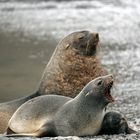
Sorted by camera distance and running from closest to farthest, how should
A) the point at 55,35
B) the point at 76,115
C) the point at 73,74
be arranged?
the point at 76,115
the point at 73,74
the point at 55,35

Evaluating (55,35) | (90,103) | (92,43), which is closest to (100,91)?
(90,103)

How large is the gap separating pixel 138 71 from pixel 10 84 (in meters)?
2.64

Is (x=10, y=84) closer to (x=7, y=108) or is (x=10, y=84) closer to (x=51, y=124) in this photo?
(x=7, y=108)

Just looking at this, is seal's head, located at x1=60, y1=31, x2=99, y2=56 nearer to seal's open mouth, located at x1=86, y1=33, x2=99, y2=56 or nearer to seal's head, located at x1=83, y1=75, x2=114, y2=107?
seal's open mouth, located at x1=86, y1=33, x2=99, y2=56

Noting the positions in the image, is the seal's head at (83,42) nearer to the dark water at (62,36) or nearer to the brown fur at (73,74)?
the brown fur at (73,74)

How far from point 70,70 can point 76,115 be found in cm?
157

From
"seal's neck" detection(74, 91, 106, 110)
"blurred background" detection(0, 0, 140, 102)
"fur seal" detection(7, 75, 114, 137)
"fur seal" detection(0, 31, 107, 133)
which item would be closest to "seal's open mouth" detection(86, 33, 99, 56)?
"fur seal" detection(0, 31, 107, 133)

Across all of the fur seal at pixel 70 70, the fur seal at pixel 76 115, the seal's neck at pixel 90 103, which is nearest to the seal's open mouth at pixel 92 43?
the fur seal at pixel 70 70

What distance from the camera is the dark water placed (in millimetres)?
11266

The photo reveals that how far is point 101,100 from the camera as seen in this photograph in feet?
21.4

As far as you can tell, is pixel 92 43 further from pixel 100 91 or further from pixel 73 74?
pixel 100 91

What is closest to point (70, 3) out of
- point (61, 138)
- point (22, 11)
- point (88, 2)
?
point (88, 2)

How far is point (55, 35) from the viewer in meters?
19.2

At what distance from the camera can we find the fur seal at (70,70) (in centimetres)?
785
